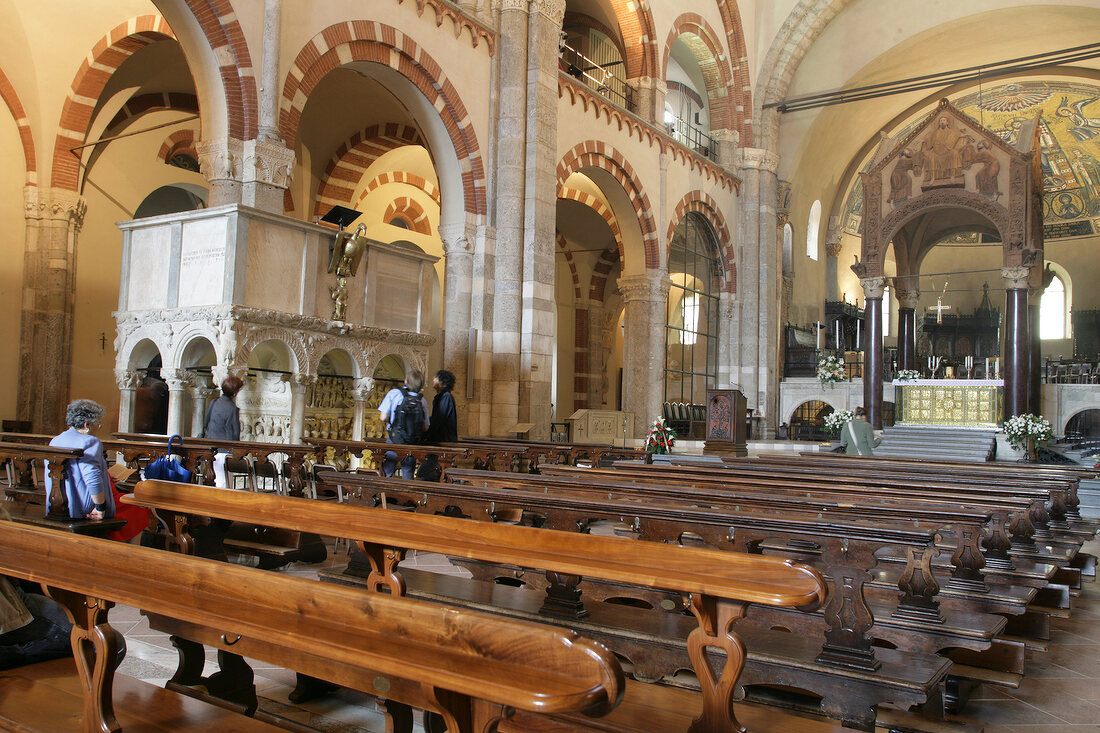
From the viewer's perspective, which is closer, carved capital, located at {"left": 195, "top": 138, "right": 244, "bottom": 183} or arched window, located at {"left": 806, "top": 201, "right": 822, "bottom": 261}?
carved capital, located at {"left": 195, "top": 138, "right": 244, "bottom": 183}

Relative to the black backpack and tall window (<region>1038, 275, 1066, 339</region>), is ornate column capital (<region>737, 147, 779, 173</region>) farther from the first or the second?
the black backpack

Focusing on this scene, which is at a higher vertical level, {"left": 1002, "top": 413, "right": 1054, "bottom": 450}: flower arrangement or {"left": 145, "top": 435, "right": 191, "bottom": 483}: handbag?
{"left": 1002, "top": 413, "right": 1054, "bottom": 450}: flower arrangement

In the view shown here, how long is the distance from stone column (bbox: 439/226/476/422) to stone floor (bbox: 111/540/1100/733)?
26.3ft

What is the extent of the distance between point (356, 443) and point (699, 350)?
13.9 meters

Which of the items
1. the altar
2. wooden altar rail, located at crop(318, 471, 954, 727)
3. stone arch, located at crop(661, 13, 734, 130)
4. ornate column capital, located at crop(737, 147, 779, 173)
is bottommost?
wooden altar rail, located at crop(318, 471, 954, 727)

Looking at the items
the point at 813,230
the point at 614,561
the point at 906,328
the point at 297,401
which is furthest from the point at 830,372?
the point at 614,561

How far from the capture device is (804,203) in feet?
77.6

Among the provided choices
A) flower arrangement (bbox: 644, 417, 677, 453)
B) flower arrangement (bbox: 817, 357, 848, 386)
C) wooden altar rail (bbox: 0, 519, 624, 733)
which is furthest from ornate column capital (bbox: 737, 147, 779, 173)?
wooden altar rail (bbox: 0, 519, 624, 733)

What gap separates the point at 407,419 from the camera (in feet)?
25.0

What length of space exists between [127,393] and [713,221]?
1400 centimetres

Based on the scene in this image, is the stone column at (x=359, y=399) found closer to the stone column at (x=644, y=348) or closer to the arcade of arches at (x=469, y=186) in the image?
the arcade of arches at (x=469, y=186)

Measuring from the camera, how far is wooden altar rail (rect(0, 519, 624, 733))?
1392mm

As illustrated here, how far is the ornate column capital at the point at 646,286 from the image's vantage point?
1719 centimetres

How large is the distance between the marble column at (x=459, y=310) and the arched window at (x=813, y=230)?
14.7 meters
